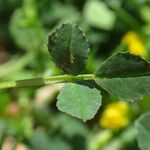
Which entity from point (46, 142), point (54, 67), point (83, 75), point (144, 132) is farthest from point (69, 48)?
point (46, 142)

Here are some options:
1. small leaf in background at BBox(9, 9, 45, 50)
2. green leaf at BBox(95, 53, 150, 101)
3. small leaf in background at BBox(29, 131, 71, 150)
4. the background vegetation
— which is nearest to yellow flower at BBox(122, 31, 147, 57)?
the background vegetation

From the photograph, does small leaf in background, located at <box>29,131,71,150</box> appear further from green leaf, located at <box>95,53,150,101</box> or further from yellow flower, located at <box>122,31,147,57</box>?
green leaf, located at <box>95,53,150,101</box>

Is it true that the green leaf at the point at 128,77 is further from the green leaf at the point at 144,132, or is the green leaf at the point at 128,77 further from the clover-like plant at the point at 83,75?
the green leaf at the point at 144,132

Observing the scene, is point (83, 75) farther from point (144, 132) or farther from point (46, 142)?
point (46, 142)

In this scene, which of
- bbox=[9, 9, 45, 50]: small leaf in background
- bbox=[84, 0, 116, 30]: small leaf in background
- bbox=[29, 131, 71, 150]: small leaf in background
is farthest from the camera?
bbox=[84, 0, 116, 30]: small leaf in background

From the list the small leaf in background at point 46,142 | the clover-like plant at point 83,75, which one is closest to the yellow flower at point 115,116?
the small leaf in background at point 46,142

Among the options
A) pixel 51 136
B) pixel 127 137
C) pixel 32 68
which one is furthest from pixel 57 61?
pixel 32 68
